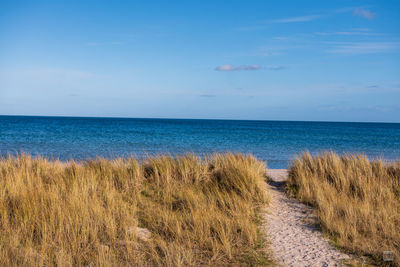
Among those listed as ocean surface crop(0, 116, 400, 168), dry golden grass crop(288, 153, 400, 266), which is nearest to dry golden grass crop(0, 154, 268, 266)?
dry golden grass crop(288, 153, 400, 266)

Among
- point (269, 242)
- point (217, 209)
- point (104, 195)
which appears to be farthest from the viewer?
point (104, 195)

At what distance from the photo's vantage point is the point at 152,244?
175 inches

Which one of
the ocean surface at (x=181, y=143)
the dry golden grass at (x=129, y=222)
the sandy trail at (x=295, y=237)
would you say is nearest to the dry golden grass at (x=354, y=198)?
the sandy trail at (x=295, y=237)

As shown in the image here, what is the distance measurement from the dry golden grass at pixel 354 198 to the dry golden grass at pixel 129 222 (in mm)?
1207

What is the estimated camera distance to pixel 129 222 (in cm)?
508

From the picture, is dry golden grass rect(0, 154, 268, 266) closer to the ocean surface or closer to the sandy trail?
the sandy trail

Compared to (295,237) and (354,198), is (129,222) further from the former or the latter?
(354,198)

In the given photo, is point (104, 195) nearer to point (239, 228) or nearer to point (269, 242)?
point (239, 228)

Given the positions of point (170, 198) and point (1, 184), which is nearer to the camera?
point (1, 184)

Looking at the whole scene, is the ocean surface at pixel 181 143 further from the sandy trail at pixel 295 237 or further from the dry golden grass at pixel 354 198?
the sandy trail at pixel 295 237

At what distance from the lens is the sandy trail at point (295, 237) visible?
4.35m

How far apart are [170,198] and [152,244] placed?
2.13 metres

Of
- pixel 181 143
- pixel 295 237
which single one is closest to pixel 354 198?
pixel 295 237

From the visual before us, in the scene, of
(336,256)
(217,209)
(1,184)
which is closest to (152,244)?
(217,209)
